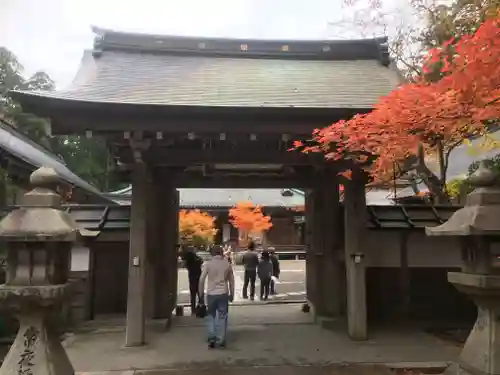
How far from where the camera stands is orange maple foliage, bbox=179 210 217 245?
26609 millimetres

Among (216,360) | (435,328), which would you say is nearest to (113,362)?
(216,360)

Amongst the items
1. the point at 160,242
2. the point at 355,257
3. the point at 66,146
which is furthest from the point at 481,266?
the point at 66,146

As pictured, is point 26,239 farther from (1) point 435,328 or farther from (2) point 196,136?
(1) point 435,328

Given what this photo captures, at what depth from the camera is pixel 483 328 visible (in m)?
4.19

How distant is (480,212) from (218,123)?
3.59 meters

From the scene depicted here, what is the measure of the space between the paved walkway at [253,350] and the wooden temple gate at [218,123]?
48 centimetres

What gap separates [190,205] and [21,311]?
26414 mm

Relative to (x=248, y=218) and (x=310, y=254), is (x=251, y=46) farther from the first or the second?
(x=248, y=218)

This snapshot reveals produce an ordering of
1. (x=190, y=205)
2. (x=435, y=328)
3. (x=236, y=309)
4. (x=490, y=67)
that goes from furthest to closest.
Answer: (x=190, y=205), (x=236, y=309), (x=435, y=328), (x=490, y=67)

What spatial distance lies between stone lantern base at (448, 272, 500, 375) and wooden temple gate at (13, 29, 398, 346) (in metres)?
2.94

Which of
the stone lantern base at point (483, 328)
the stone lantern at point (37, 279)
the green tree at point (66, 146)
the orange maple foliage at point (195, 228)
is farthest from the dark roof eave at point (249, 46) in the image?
the green tree at point (66, 146)

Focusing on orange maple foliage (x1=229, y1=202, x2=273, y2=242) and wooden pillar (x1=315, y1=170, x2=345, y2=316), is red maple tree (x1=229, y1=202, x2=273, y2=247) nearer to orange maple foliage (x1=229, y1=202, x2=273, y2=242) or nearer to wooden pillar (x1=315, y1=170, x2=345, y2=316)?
orange maple foliage (x1=229, y1=202, x2=273, y2=242)

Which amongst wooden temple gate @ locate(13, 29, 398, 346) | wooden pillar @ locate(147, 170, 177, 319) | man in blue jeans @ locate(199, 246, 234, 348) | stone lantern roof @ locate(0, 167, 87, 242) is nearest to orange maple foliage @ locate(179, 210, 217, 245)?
wooden pillar @ locate(147, 170, 177, 319)

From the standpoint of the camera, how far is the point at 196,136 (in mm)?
6371
